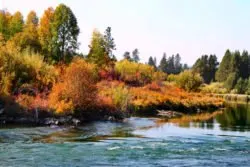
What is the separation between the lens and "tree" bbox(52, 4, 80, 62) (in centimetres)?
7284

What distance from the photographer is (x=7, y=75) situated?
43.3 meters

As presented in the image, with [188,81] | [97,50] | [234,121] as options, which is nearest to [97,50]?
[97,50]

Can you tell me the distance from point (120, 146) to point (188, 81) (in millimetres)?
79762

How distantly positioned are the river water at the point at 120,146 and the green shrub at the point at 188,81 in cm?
6544

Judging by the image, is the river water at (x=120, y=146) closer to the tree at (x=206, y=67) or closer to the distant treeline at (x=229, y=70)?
the distant treeline at (x=229, y=70)

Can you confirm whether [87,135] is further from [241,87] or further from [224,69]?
[224,69]

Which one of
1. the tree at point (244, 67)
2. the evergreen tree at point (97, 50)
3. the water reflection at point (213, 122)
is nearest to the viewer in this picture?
the water reflection at point (213, 122)

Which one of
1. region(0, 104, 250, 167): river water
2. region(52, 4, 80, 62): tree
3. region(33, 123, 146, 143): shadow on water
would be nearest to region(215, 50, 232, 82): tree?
region(52, 4, 80, 62): tree

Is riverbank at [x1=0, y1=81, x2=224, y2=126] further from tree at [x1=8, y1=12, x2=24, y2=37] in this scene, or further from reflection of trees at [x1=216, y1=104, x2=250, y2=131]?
tree at [x1=8, y1=12, x2=24, y2=37]

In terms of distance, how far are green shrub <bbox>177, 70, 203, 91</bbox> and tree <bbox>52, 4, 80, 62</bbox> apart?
36497 mm

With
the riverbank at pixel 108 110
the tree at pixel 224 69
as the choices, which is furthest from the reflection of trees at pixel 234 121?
the tree at pixel 224 69

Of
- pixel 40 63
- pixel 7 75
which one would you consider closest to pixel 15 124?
pixel 7 75

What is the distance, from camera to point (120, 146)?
2788 centimetres

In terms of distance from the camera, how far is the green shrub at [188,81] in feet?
343
